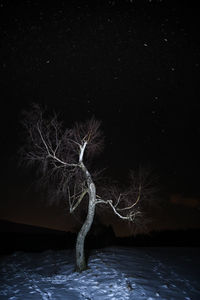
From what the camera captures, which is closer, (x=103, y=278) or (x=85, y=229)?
(x=103, y=278)

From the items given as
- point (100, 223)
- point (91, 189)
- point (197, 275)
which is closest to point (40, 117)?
point (91, 189)

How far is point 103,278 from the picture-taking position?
416 inches

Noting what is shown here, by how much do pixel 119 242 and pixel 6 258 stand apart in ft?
61.8

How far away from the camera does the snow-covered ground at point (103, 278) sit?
352 inches

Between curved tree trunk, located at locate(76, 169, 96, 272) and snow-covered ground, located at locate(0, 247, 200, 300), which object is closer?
snow-covered ground, located at locate(0, 247, 200, 300)

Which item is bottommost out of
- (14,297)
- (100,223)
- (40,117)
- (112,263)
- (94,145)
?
(14,297)

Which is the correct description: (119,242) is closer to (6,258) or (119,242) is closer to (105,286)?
(6,258)

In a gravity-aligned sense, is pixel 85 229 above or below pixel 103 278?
above

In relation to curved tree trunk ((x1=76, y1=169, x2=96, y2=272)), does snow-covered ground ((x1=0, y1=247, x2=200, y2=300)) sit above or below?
below

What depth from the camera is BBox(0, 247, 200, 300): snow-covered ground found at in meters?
8.93

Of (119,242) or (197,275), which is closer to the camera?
(197,275)

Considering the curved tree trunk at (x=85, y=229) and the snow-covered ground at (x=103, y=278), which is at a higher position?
the curved tree trunk at (x=85, y=229)

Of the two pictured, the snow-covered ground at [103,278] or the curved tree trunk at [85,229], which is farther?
the curved tree trunk at [85,229]

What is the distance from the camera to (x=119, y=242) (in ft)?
104
